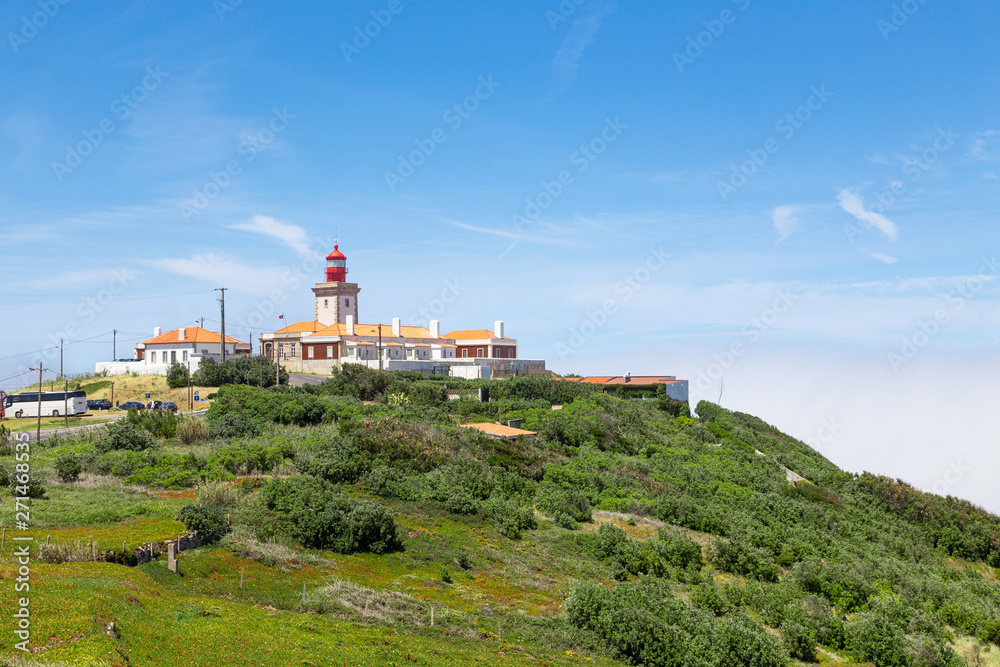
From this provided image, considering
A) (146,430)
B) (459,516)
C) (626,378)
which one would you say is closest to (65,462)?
(146,430)

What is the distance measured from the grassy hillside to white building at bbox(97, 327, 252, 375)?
94.6ft

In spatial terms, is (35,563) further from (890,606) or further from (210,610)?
(890,606)

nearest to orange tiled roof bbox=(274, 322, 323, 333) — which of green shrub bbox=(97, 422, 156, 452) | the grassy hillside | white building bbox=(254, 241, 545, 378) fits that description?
white building bbox=(254, 241, 545, 378)

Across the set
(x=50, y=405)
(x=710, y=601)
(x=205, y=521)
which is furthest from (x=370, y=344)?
(x=710, y=601)

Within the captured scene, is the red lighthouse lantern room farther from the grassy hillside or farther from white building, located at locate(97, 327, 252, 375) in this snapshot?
the grassy hillside

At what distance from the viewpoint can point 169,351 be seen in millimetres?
68062

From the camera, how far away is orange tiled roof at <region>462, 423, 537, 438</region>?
37.9 meters

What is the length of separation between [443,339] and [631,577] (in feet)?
200

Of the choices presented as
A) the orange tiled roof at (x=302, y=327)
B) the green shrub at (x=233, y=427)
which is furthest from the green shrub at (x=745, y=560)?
the orange tiled roof at (x=302, y=327)

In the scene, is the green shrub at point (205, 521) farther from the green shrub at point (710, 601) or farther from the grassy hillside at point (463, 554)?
the green shrub at point (710, 601)

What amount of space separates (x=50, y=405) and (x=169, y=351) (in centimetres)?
2316

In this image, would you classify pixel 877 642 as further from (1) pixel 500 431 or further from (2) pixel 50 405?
(2) pixel 50 405

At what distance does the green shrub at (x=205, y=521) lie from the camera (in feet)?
58.0

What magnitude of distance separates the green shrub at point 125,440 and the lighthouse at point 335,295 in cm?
4764
